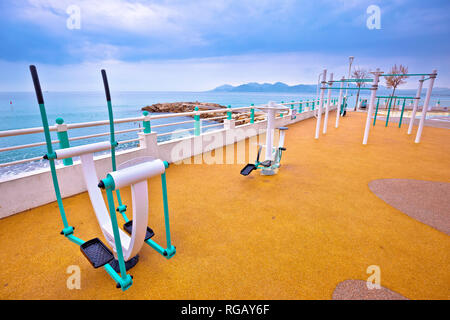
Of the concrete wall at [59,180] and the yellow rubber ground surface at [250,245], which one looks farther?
the concrete wall at [59,180]

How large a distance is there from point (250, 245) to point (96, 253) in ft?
5.10

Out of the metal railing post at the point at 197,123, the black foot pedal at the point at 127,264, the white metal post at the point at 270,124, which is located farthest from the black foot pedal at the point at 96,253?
the metal railing post at the point at 197,123

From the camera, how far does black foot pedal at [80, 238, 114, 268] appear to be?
1963 millimetres

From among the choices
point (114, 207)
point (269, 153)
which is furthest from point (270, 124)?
point (114, 207)

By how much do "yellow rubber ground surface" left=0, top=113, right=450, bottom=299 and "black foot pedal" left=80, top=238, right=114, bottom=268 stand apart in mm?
213

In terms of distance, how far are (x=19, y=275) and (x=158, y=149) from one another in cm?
323

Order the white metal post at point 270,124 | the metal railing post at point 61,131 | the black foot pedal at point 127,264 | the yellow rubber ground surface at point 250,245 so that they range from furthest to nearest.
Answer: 1. the white metal post at point 270,124
2. the metal railing post at point 61,131
3. the black foot pedal at point 127,264
4. the yellow rubber ground surface at point 250,245

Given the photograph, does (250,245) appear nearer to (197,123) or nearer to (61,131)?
(61,131)

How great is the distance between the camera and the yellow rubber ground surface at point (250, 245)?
1.95 metres

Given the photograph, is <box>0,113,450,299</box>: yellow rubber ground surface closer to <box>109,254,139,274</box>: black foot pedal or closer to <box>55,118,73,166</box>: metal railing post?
<box>109,254,139,274</box>: black foot pedal

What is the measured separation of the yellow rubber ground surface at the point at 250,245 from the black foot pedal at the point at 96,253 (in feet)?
0.70

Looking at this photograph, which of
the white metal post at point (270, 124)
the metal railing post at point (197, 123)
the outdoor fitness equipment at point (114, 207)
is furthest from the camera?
the metal railing post at point (197, 123)

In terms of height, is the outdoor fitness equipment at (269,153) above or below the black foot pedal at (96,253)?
above

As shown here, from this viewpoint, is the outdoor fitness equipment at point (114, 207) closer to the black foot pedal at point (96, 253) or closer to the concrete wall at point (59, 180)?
the black foot pedal at point (96, 253)
